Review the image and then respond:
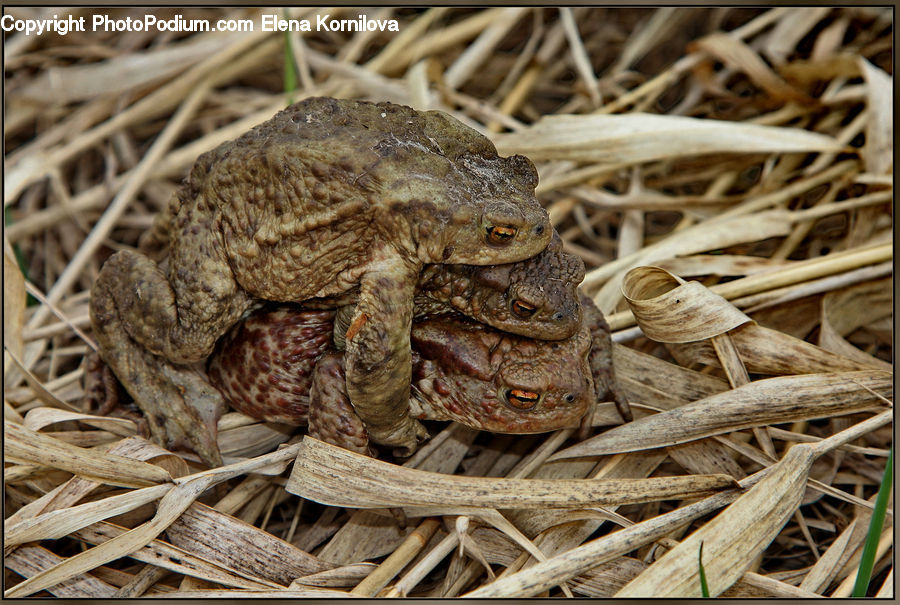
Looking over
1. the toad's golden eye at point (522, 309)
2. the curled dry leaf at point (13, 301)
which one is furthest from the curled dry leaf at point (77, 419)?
the toad's golden eye at point (522, 309)

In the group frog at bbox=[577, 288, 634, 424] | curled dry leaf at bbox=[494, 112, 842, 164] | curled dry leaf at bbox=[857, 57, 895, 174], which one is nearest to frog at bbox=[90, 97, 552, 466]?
frog at bbox=[577, 288, 634, 424]

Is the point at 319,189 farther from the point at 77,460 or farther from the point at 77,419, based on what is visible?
the point at 77,419

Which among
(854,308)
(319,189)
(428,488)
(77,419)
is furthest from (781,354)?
(77,419)

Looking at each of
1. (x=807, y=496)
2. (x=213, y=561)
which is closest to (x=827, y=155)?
(x=807, y=496)

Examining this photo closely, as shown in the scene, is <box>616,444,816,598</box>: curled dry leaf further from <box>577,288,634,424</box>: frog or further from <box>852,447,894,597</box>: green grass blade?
<box>577,288,634,424</box>: frog

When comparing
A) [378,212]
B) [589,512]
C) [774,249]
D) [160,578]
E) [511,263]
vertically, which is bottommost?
[160,578]

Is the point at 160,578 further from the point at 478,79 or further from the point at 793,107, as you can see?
the point at 793,107
